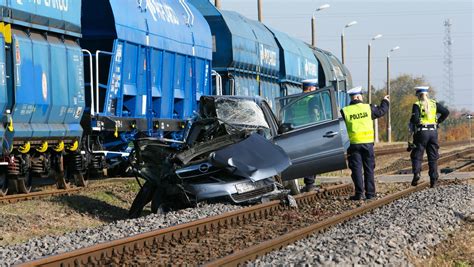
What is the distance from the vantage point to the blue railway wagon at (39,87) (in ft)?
47.4

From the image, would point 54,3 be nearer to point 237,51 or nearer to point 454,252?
point 454,252

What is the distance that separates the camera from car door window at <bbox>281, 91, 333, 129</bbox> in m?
14.8

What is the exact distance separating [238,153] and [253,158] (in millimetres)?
239

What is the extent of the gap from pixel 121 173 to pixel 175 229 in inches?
493

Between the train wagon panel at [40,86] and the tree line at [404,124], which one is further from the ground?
the train wagon panel at [40,86]

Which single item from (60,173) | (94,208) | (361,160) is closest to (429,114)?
(361,160)

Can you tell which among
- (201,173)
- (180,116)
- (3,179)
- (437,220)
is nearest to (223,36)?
(180,116)

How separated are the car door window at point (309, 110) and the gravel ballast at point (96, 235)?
2333 millimetres

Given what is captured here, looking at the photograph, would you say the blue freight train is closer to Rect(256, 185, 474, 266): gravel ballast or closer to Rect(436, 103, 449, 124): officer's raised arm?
Rect(436, 103, 449, 124): officer's raised arm

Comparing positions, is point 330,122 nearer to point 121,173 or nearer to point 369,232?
point 369,232

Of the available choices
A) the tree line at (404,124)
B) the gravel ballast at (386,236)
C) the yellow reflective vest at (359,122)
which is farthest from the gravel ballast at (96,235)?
the tree line at (404,124)

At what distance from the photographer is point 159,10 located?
68.6ft

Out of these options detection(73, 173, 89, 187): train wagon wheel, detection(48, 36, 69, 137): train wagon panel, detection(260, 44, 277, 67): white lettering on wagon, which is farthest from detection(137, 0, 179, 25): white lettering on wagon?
detection(260, 44, 277, 67): white lettering on wagon

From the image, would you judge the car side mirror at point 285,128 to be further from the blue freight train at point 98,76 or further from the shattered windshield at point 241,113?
the blue freight train at point 98,76
